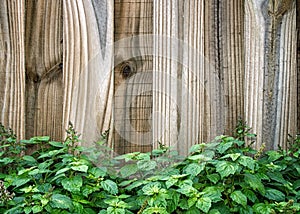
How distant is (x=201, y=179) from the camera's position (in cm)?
334

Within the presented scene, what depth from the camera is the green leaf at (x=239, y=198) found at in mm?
3131

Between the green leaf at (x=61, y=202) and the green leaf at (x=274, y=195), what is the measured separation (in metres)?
1.22

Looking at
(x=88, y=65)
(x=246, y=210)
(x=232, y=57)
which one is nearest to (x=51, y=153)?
(x=88, y=65)

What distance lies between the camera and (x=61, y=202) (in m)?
3.05

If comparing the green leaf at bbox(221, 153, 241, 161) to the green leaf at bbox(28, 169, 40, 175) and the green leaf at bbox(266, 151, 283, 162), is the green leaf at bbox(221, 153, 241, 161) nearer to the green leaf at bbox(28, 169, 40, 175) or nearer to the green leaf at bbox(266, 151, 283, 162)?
the green leaf at bbox(266, 151, 283, 162)

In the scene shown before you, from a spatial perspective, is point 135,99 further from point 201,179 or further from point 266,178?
point 266,178

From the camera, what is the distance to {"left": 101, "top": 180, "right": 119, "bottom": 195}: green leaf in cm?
322

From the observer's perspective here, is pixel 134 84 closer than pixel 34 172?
No

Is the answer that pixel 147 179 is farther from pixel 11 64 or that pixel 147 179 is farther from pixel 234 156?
pixel 11 64

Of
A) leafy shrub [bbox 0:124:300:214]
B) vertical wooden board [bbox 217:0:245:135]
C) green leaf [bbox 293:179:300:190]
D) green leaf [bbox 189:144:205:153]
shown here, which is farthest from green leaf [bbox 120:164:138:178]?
green leaf [bbox 293:179:300:190]

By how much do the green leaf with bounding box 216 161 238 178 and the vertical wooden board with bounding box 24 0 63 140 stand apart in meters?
1.20

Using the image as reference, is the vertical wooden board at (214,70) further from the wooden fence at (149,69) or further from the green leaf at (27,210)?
the green leaf at (27,210)

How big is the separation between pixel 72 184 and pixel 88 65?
2.97 feet

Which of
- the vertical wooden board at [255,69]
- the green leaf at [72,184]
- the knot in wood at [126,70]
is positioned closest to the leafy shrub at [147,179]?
the green leaf at [72,184]
